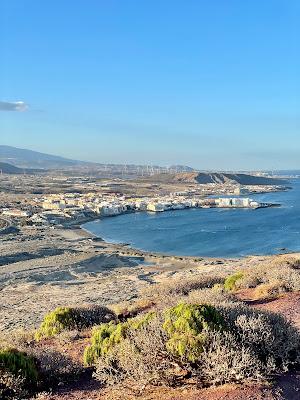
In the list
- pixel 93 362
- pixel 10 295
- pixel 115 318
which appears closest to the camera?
pixel 93 362

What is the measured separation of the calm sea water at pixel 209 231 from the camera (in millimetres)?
54844

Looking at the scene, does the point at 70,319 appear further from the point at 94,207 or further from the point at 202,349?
the point at 94,207

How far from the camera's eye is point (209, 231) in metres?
68.3

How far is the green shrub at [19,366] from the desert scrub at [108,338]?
107 cm

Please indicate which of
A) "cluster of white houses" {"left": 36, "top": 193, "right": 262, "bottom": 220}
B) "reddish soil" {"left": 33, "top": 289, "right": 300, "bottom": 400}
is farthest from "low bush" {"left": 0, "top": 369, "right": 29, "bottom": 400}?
"cluster of white houses" {"left": 36, "top": 193, "right": 262, "bottom": 220}

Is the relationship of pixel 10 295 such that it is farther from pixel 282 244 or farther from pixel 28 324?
pixel 282 244

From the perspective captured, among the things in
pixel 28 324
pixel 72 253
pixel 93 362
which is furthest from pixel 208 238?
pixel 93 362

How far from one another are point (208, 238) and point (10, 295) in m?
38.2

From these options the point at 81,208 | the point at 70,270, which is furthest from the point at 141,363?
the point at 81,208

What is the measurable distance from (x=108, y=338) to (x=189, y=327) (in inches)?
69.5

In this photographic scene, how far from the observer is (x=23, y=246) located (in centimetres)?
5366

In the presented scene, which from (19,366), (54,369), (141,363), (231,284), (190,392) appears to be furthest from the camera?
(231,284)

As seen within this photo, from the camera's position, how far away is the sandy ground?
69.9 feet

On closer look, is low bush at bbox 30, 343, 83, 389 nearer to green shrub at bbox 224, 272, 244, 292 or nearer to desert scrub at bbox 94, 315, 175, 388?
desert scrub at bbox 94, 315, 175, 388
